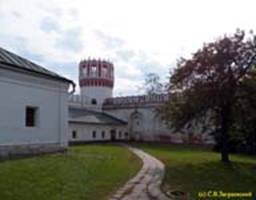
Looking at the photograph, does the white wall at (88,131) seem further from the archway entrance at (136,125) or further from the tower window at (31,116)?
the tower window at (31,116)

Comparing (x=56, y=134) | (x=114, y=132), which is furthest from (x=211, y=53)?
(x=114, y=132)

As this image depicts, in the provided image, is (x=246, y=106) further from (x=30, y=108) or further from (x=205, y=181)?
(x=30, y=108)

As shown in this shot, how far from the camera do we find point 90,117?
48.3 metres

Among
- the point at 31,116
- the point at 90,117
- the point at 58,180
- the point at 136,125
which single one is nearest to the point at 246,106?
the point at 31,116

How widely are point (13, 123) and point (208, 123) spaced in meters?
11.6

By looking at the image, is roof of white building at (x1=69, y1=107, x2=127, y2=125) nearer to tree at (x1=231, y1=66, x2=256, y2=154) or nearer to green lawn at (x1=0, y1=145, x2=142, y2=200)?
tree at (x1=231, y1=66, x2=256, y2=154)

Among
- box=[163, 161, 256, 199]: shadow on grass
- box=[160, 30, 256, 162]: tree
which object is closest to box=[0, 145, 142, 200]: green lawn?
box=[163, 161, 256, 199]: shadow on grass

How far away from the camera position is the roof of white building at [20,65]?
18.4 meters

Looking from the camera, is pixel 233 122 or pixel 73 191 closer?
pixel 73 191

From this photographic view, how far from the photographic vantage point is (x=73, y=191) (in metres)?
10.7

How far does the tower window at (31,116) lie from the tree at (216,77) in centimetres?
760

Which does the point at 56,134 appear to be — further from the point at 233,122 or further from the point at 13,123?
the point at 233,122

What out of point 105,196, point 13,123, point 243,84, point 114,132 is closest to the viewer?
point 105,196

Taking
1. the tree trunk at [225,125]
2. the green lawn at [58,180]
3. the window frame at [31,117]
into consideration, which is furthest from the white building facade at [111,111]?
the green lawn at [58,180]
